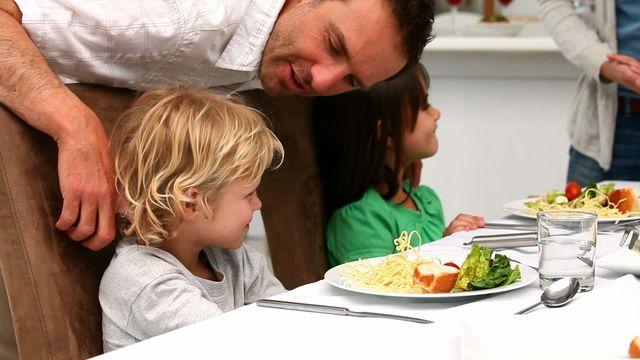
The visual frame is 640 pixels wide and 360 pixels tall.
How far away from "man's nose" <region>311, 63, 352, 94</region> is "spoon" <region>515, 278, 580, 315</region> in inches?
36.5

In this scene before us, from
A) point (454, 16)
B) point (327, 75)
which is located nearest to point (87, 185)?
point (327, 75)

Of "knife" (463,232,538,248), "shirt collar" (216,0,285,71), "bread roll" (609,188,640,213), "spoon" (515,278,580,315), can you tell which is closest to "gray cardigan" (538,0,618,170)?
"bread roll" (609,188,640,213)

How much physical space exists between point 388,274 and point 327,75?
2.58ft

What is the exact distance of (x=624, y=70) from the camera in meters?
2.70

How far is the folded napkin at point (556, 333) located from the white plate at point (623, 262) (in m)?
0.21

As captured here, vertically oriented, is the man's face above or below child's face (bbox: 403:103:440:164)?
above

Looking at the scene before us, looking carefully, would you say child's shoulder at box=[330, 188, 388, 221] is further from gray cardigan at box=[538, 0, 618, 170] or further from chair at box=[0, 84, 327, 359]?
gray cardigan at box=[538, 0, 618, 170]

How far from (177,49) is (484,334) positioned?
1.09 m

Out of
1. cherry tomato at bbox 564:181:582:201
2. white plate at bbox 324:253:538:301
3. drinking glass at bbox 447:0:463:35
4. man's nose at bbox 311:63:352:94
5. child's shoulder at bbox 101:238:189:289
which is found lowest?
drinking glass at bbox 447:0:463:35

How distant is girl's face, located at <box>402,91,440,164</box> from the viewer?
7.82 feet

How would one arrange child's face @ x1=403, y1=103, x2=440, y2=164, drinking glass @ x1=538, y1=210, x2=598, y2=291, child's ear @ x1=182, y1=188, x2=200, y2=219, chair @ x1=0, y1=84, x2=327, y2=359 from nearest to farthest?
1. drinking glass @ x1=538, y1=210, x2=598, y2=291
2. chair @ x1=0, y1=84, x2=327, y2=359
3. child's ear @ x1=182, y1=188, x2=200, y2=219
4. child's face @ x1=403, y1=103, x2=440, y2=164

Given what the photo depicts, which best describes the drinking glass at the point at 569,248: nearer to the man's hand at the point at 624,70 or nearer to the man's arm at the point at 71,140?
the man's arm at the point at 71,140

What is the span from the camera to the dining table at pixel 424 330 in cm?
99

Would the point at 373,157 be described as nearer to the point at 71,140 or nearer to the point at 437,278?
the point at 71,140
